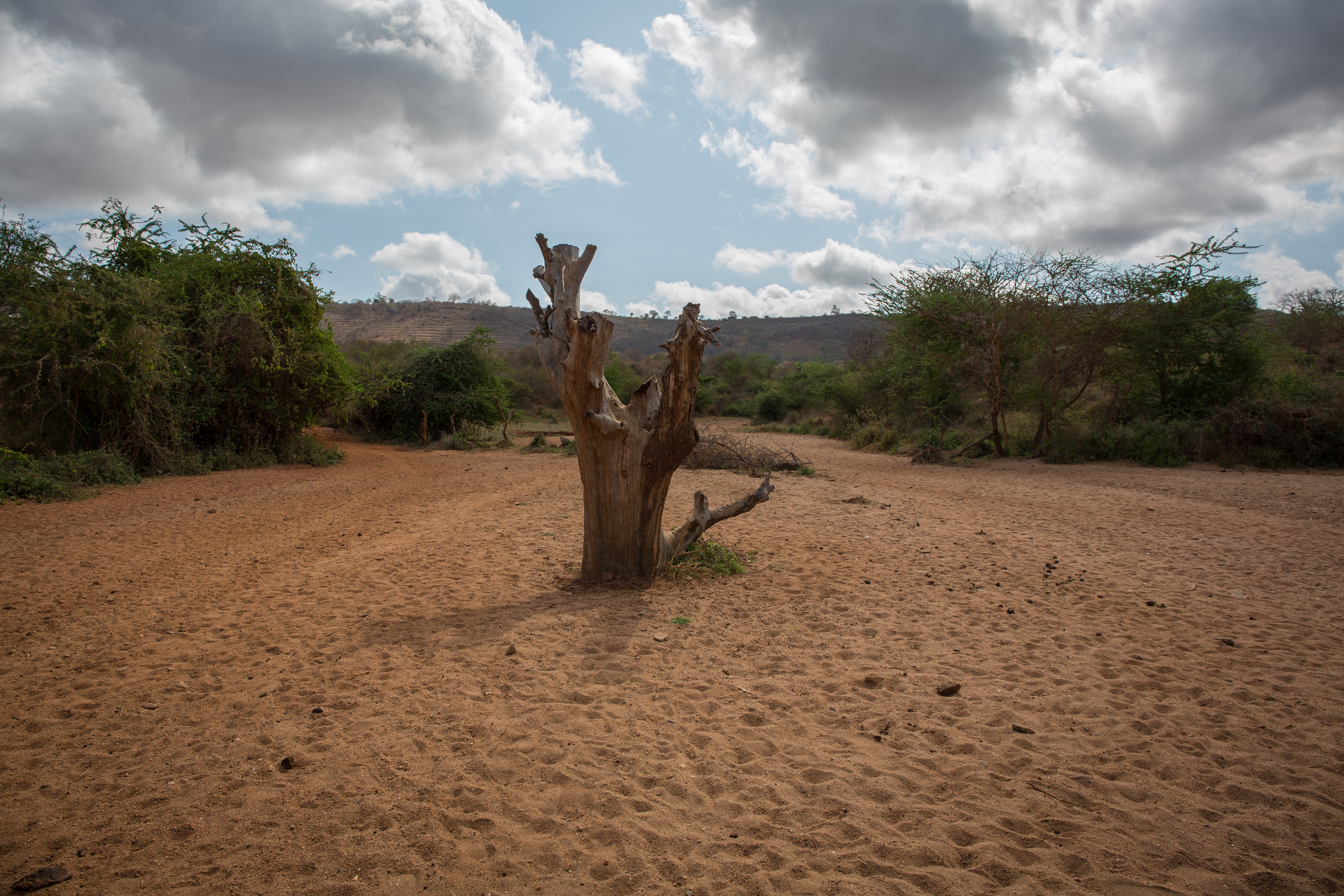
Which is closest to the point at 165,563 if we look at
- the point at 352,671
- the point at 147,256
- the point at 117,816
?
the point at 352,671

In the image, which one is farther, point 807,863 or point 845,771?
point 845,771

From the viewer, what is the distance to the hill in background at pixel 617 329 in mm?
53281

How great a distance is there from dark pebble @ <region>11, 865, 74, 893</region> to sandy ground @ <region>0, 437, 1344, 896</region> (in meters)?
0.04

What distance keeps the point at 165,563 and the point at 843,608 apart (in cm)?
616

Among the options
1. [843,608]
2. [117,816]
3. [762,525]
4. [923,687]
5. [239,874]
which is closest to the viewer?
[239,874]

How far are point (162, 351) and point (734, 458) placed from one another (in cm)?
1016

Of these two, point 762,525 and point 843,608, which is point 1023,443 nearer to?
point 762,525

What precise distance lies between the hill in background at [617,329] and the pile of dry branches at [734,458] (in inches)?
1286

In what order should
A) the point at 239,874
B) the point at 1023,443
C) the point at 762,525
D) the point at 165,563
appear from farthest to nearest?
the point at 1023,443
the point at 762,525
the point at 165,563
the point at 239,874

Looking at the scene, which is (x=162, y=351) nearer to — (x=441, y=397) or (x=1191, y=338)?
(x=441, y=397)

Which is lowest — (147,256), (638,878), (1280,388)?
(638,878)

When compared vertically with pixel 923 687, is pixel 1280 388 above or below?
above

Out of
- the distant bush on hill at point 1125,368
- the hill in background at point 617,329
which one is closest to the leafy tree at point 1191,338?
the distant bush on hill at point 1125,368

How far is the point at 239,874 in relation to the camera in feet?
7.39
